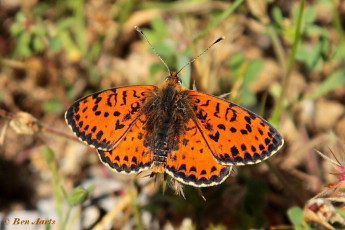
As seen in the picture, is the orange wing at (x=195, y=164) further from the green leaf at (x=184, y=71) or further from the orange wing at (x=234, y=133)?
the green leaf at (x=184, y=71)

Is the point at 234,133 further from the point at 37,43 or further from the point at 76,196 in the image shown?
the point at 37,43

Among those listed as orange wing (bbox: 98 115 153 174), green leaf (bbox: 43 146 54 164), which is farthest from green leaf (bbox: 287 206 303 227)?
green leaf (bbox: 43 146 54 164)

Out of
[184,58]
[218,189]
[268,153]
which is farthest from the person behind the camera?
[184,58]

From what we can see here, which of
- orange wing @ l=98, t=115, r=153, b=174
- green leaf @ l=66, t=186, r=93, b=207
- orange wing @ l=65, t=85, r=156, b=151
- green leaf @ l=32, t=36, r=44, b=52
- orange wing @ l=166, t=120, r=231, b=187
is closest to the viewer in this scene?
orange wing @ l=166, t=120, r=231, b=187

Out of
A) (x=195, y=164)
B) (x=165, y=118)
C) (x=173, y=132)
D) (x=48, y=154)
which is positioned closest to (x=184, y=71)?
(x=165, y=118)

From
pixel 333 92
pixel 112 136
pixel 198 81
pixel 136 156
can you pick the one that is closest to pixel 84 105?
pixel 112 136

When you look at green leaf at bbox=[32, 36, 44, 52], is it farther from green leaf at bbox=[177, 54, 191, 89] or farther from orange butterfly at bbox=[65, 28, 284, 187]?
orange butterfly at bbox=[65, 28, 284, 187]

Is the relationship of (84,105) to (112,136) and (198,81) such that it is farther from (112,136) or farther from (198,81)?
(198,81)
